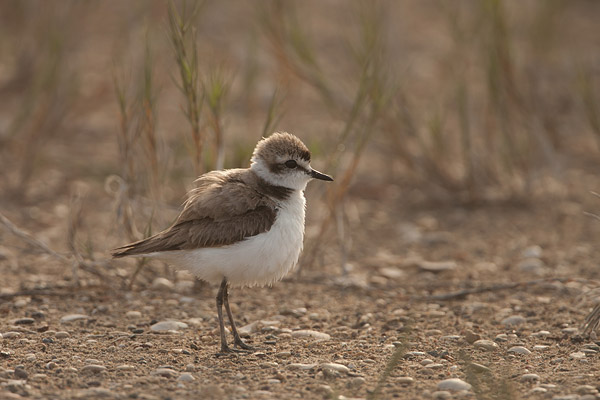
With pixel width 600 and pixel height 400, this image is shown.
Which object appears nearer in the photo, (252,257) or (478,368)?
(478,368)

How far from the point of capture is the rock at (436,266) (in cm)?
636

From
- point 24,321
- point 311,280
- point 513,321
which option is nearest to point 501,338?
point 513,321

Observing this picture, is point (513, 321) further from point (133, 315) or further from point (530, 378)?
point (133, 315)

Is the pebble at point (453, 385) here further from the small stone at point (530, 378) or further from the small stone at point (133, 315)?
the small stone at point (133, 315)

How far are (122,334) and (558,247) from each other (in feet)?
12.3

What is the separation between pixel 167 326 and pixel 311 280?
1396 millimetres

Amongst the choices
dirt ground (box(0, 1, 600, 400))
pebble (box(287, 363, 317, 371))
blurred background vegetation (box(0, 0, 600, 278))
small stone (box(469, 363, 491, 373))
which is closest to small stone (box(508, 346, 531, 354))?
dirt ground (box(0, 1, 600, 400))

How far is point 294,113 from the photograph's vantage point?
32.9 feet

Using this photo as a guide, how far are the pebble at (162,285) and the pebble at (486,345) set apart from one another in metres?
2.23

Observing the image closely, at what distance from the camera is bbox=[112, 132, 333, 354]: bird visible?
4594mm

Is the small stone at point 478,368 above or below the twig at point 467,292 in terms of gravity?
below

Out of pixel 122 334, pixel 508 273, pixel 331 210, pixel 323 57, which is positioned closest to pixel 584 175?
pixel 508 273

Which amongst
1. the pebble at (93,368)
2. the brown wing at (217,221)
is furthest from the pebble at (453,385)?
the pebble at (93,368)

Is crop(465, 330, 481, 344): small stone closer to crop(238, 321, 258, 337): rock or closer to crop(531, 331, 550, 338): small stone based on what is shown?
crop(531, 331, 550, 338): small stone
